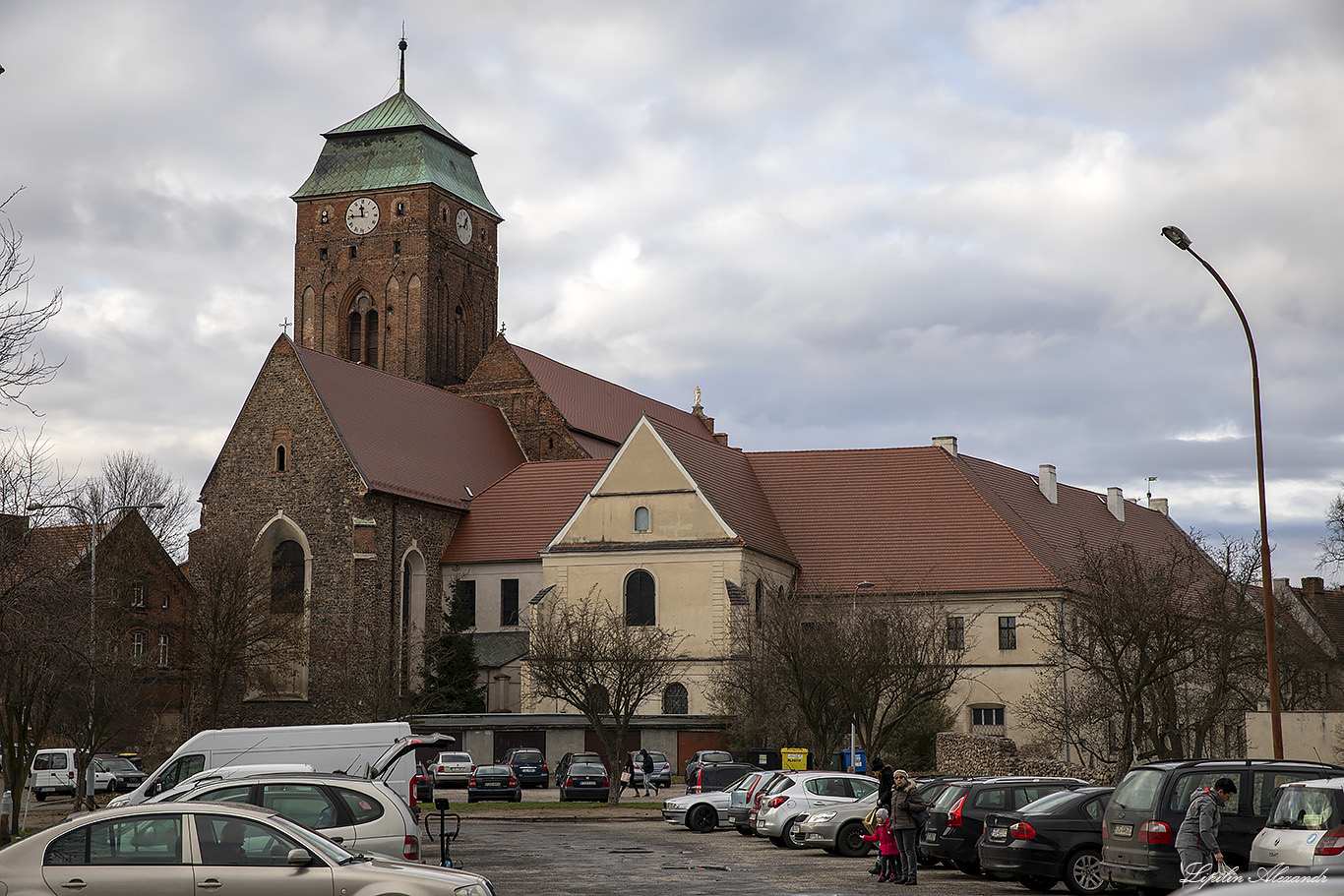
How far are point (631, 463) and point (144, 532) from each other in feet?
61.7

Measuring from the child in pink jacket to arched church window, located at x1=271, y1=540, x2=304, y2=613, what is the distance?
42761mm

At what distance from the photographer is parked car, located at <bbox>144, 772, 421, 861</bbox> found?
55.9ft

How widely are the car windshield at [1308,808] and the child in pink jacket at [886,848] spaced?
22.9ft

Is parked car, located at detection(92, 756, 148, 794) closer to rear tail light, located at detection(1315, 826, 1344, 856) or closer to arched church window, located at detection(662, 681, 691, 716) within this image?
arched church window, located at detection(662, 681, 691, 716)

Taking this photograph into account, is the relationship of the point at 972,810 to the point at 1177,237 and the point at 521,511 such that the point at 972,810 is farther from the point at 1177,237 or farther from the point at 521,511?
the point at 521,511

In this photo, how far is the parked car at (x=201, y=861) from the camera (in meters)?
13.2

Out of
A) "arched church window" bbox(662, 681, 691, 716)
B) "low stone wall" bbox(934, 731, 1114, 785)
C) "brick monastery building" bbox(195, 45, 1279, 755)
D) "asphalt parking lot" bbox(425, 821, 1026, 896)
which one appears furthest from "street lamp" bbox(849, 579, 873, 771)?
"asphalt parking lot" bbox(425, 821, 1026, 896)

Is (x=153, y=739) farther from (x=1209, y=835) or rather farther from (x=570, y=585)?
(x=1209, y=835)

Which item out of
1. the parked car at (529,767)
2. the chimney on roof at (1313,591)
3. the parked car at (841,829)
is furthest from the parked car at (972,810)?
the chimney on roof at (1313,591)

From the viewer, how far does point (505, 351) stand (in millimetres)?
77125

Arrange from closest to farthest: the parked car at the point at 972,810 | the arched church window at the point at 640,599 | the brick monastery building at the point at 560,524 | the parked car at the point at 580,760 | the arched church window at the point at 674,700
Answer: the parked car at the point at 972,810
the parked car at the point at 580,760
the arched church window at the point at 674,700
the brick monastery building at the point at 560,524
the arched church window at the point at 640,599

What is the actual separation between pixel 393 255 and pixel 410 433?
18.9 m

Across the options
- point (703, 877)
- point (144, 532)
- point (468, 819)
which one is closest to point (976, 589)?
point (468, 819)

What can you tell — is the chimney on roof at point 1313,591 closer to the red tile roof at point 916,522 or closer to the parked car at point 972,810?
the red tile roof at point 916,522
